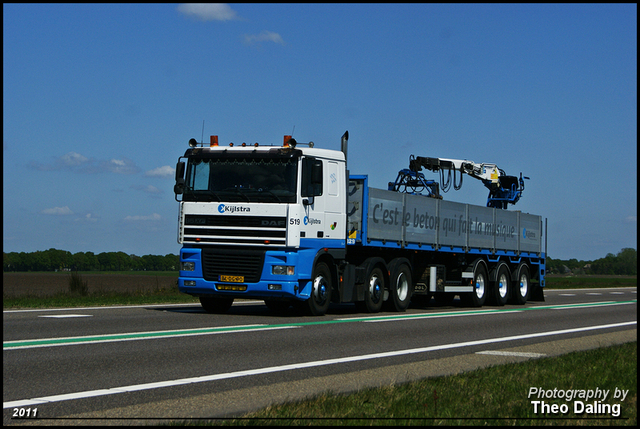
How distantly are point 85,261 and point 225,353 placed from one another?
124 meters

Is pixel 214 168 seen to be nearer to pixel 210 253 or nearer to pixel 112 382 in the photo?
pixel 210 253

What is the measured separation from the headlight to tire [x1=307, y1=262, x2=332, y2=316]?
68 cm

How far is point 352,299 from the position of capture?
18359mm

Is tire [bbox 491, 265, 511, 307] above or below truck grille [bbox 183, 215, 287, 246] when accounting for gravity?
below

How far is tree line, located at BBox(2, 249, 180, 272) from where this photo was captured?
117 m

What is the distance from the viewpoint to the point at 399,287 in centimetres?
2019

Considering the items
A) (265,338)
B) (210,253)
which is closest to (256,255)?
(210,253)

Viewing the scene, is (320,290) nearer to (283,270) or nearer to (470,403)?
(283,270)

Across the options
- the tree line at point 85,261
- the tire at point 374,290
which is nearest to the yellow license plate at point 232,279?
the tire at point 374,290

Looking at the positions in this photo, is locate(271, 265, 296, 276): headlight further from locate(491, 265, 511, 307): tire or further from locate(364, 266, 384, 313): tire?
locate(491, 265, 511, 307): tire

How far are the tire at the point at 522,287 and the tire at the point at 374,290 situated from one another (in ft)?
27.0

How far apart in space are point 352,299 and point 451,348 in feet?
21.2

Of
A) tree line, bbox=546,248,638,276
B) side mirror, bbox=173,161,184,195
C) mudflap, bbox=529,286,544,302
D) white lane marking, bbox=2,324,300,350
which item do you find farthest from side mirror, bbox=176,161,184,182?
tree line, bbox=546,248,638,276

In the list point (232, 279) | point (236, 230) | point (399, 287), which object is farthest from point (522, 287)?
point (236, 230)
